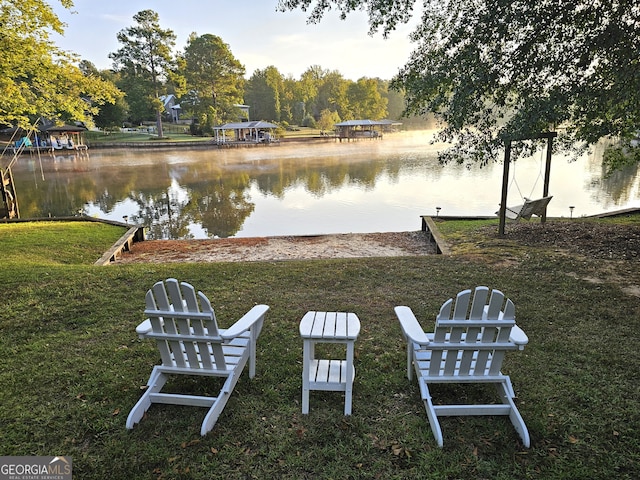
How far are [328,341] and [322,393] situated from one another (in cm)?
56

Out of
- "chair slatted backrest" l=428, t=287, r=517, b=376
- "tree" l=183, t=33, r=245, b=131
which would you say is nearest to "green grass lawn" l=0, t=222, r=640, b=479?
"chair slatted backrest" l=428, t=287, r=517, b=376

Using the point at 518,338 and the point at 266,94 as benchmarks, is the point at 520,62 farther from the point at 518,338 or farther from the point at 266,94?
the point at 266,94

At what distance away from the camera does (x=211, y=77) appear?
4003 centimetres

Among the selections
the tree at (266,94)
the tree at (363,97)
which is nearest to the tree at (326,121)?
the tree at (363,97)

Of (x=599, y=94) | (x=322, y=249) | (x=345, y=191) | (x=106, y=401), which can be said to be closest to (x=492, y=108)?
(x=599, y=94)

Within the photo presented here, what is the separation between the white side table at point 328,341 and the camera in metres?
2.39

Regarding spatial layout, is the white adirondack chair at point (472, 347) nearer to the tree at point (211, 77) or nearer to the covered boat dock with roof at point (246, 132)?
the covered boat dock with roof at point (246, 132)

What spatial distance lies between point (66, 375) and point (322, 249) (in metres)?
5.18

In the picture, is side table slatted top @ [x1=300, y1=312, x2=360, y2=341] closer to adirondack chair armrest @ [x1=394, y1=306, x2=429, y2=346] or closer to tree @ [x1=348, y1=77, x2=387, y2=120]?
adirondack chair armrest @ [x1=394, y1=306, x2=429, y2=346]

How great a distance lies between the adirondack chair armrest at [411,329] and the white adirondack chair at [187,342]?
0.94 m

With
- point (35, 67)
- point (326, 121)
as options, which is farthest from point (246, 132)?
point (35, 67)

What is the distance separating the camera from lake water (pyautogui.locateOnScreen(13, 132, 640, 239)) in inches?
441

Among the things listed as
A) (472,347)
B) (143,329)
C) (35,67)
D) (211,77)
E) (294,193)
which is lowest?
(294,193)

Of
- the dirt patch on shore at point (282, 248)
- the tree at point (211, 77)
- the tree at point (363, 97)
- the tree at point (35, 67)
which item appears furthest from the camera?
the tree at point (363, 97)
